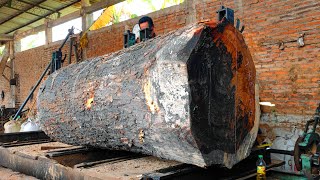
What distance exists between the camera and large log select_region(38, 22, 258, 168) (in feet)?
5.47

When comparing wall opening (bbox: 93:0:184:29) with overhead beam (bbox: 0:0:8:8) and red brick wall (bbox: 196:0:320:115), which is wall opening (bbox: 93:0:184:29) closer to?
red brick wall (bbox: 196:0:320:115)

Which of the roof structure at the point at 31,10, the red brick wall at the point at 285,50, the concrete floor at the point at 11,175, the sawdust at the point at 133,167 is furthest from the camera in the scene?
the roof structure at the point at 31,10

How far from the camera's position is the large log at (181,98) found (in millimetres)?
1667

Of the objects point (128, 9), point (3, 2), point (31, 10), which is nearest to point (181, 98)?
point (128, 9)

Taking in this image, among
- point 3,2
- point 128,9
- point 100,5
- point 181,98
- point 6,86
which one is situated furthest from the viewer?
point 6,86

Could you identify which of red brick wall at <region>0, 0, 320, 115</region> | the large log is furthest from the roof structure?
the large log

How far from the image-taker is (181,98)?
1.64 meters

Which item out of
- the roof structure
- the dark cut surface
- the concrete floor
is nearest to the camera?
the dark cut surface

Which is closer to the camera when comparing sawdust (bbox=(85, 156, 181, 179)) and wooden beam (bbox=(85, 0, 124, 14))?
sawdust (bbox=(85, 156, 181, 179))

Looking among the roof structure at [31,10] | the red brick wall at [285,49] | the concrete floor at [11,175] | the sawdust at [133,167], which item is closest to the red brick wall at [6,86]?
the roof structure at [31,10]

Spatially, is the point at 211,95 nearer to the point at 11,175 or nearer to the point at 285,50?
the point at 11,175

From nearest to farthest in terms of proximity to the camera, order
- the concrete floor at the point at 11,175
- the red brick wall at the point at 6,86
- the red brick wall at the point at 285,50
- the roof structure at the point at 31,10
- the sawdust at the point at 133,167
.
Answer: the sawdust at the point at 133,167 → the concrete floor at the point at 11,175 → the red brick wall at the point at 285,50 → the roof structure at the point at 31,10 → the red brick wall at the point at 6,86

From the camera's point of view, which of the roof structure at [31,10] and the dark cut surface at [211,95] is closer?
the dark cut surface at [211,95]

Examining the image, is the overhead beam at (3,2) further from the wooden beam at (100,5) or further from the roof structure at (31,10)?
the wooden beam at (100,5)
